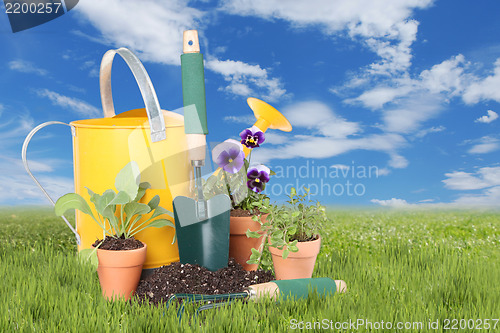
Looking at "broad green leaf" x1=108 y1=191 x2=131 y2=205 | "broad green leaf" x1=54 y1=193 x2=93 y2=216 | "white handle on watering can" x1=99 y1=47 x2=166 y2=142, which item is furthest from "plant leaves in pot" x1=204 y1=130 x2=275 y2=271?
"broad green leaf" x1=54 y1=193 x2=93 y2=216

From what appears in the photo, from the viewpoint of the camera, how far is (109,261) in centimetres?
268

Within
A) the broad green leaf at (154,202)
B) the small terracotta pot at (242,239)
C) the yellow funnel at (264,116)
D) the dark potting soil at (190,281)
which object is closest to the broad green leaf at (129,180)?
the broad green leaf at (154,202)

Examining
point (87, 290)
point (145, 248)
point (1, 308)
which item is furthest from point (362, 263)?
point (1, 308)

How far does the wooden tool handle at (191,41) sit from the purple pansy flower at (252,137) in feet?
2.07

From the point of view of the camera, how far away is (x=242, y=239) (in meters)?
3.12

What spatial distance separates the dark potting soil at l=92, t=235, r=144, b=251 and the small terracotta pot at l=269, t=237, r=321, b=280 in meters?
0.80

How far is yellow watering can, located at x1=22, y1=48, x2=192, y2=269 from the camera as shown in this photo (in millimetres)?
Answer: 2902

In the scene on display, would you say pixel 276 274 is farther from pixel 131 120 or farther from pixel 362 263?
pixel 131 120

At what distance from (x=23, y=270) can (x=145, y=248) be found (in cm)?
95

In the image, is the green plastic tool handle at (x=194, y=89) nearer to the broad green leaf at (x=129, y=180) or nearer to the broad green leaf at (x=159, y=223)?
the broad green leaf at (x=129, y=180)

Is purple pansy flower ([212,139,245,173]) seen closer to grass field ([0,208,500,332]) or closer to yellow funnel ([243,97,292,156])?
yellow funnel ([243,97,292,156])

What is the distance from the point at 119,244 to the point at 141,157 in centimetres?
54

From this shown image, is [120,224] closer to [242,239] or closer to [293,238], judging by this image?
[242,239]

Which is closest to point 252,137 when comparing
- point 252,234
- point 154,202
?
point 252,234
